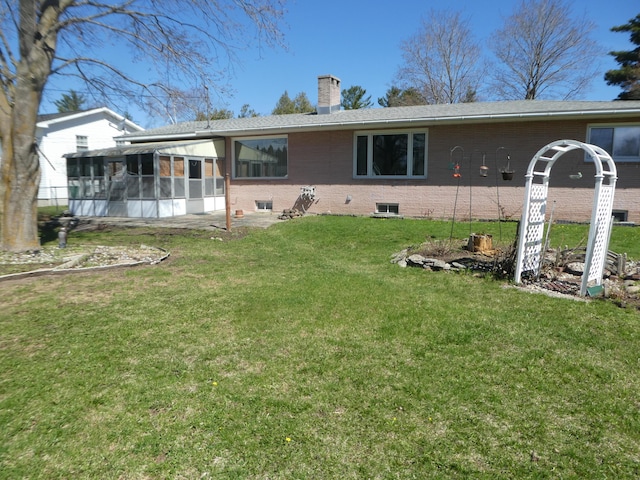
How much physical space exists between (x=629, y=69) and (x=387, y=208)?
21731 mm

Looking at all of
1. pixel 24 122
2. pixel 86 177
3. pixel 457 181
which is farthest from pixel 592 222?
pixel 86 177

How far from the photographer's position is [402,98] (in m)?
36.6

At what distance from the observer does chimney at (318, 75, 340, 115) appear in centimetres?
1691

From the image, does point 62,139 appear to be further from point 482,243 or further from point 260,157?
point 482,243

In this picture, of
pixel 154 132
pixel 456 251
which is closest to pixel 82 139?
pixel 154 132

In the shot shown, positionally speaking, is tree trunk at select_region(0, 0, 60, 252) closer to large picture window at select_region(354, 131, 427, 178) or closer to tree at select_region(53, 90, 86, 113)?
tree at select_region(53, 90, 86, 113)

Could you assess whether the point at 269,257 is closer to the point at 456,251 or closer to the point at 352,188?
the point at 456,251

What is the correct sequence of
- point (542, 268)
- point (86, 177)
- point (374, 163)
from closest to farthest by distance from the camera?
1. point (542, 268)
2. point (374, 163)
3. point (86, 177)

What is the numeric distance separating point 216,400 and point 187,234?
28.0ft

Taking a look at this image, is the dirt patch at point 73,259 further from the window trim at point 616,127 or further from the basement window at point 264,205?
the window trim at point 616,127

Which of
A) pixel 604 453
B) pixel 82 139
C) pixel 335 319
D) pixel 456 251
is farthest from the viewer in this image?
pixel 82 139

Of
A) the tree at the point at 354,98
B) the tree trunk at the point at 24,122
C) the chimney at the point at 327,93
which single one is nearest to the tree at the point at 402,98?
the tree at the point at 354,98

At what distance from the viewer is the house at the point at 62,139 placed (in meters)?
21.8

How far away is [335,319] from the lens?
4.74 metres
